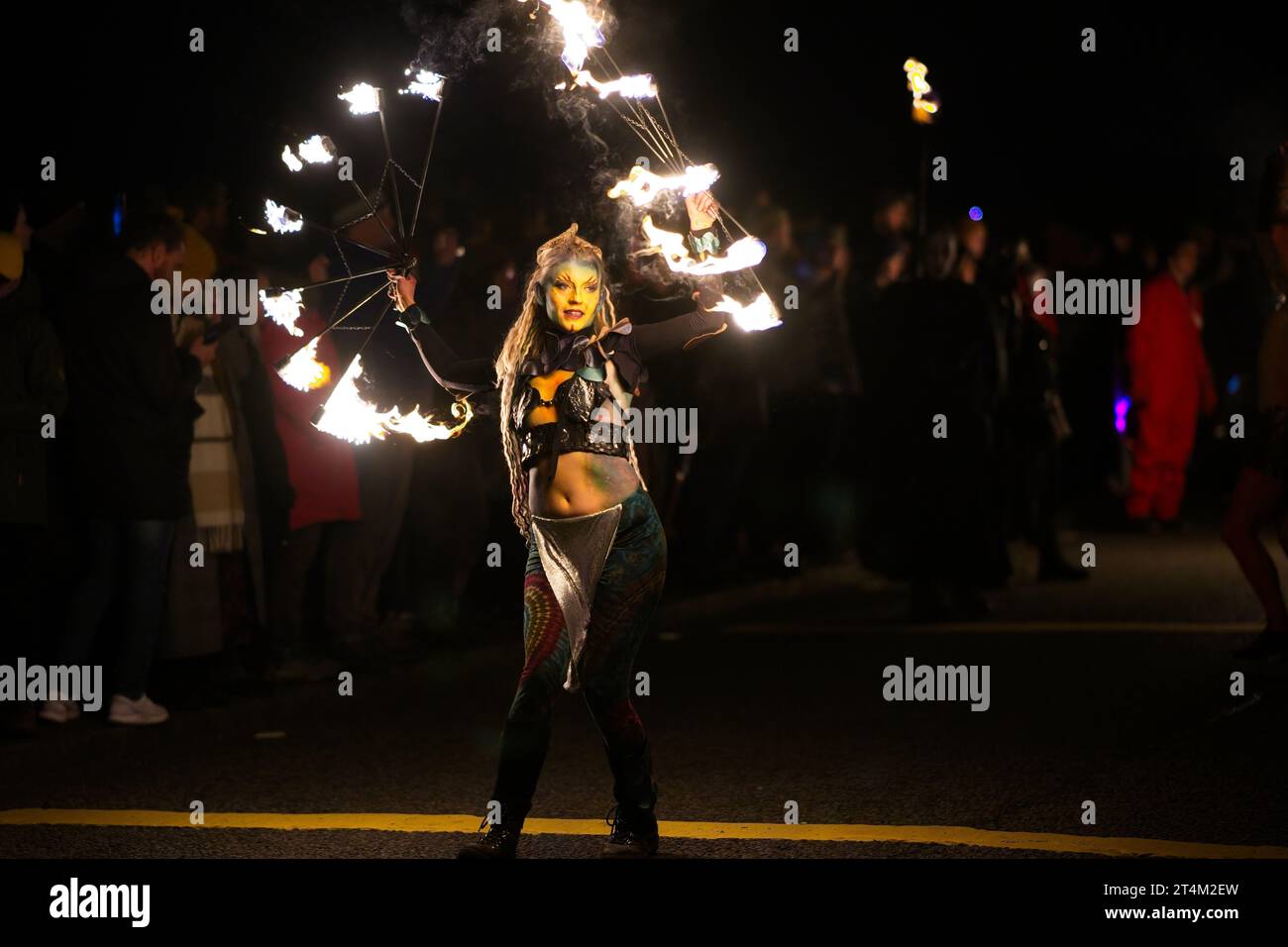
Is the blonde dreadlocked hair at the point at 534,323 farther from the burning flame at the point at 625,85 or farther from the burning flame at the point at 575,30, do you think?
the burning flame at the point at 575,30

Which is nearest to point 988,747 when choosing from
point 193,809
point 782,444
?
point 193,809

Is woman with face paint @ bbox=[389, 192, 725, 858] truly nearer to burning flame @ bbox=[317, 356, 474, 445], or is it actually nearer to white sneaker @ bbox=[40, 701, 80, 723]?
burning flame @ bbox=[317, 356, 474, 445]

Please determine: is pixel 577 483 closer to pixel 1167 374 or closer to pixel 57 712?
pixel 57 712

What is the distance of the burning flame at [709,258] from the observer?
619 centimetres

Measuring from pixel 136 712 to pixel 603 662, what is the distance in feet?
11.4

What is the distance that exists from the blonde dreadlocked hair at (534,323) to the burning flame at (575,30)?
2.05 ft

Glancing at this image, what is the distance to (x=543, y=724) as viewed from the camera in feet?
20.0

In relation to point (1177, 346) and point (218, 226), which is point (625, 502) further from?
point (1177, 346)

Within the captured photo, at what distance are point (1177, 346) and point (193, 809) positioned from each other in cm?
1152

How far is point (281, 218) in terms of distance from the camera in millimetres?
6480
